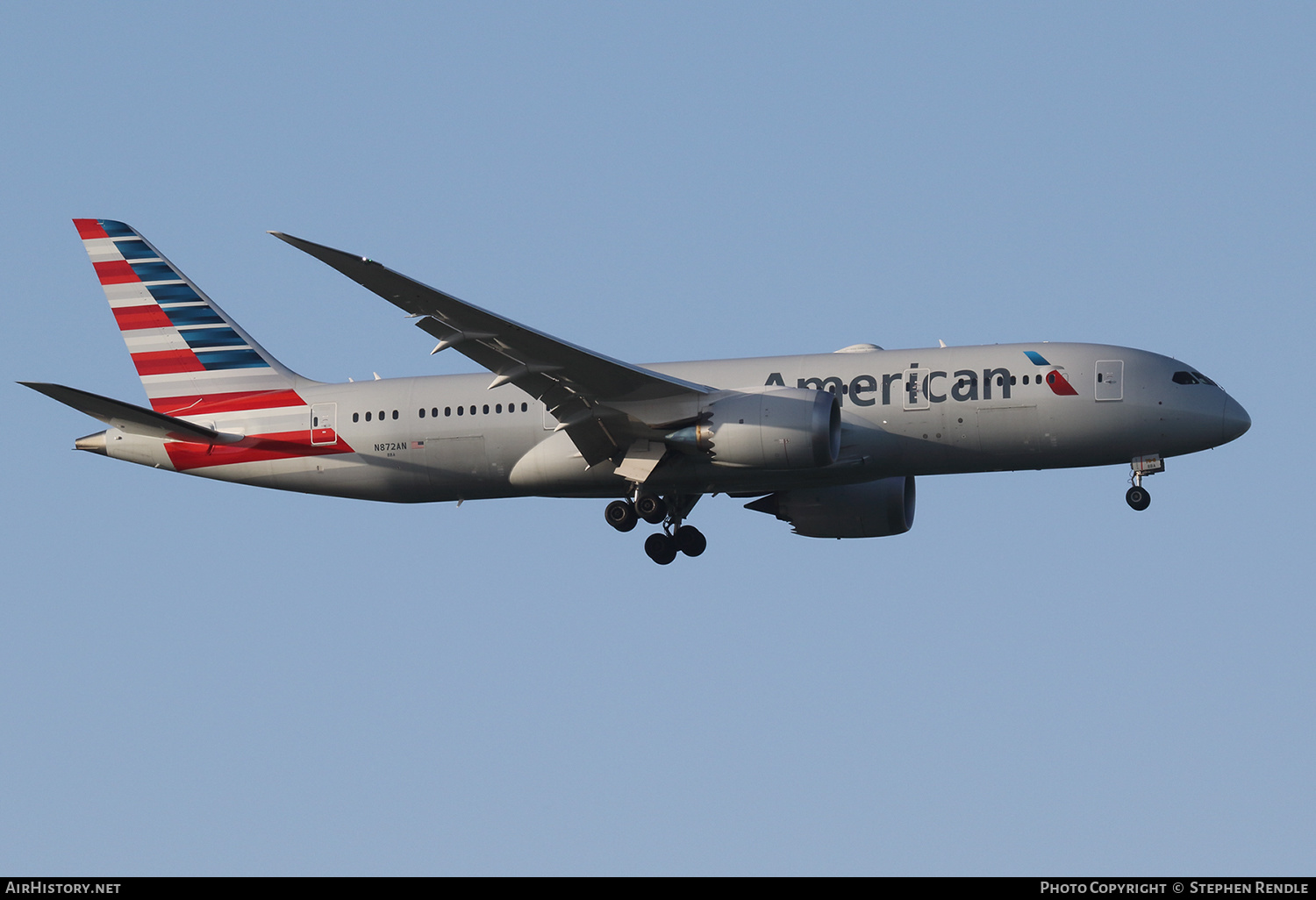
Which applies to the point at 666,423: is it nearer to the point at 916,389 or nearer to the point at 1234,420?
the point at 916,389

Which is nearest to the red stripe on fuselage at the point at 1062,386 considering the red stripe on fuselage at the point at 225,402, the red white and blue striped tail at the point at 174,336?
the red stripe on fuselage at the point at 225,402

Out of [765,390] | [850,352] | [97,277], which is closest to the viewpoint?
[765,390]

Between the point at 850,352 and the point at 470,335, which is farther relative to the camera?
the point at 850,352

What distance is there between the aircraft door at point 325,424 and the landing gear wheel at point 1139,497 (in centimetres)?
1823

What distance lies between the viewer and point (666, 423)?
35156 millimetres

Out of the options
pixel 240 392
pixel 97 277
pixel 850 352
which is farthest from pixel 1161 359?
pixel 97 277

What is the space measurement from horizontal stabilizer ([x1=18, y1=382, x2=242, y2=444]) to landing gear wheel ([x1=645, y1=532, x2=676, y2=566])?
1020cm

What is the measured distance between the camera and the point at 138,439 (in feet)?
130

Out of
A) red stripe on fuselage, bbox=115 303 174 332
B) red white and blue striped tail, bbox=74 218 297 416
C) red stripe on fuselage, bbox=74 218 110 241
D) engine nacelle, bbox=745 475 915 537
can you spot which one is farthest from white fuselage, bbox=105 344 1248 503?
red stripe on fuselage, bbox=74 218 110 241

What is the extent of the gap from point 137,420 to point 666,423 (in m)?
12.8

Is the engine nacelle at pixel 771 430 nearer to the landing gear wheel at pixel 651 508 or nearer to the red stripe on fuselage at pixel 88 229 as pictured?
the landing gear wheel at pixel 651 508

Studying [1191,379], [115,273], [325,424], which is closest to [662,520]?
[325,424]
